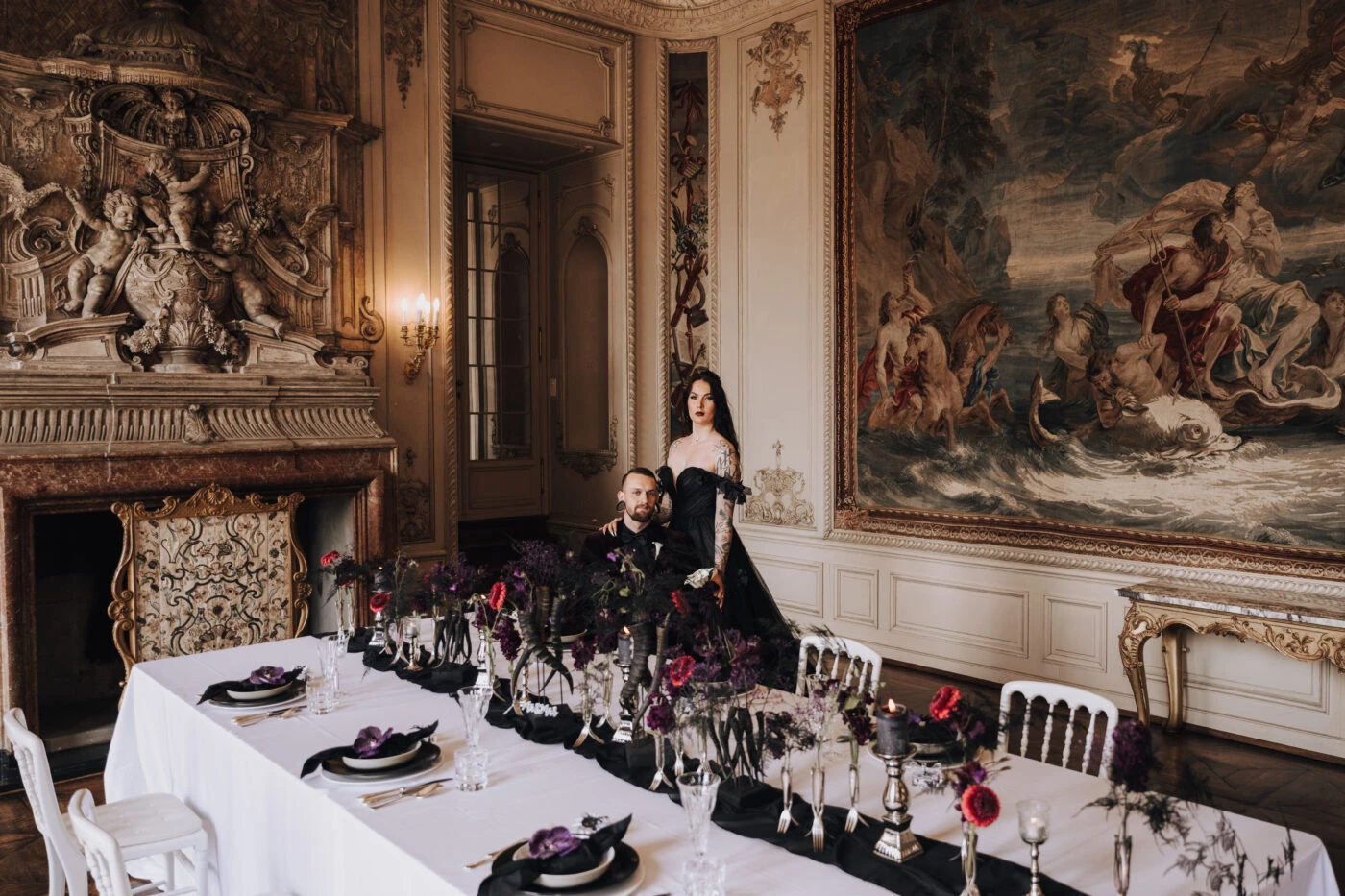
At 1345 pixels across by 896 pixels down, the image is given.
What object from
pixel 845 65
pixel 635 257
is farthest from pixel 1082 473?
pixel 635 257

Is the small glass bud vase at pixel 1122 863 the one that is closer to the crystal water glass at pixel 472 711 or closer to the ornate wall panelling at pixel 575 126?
the crystal water glass at pixel 472 711

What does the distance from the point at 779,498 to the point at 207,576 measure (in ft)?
12.4

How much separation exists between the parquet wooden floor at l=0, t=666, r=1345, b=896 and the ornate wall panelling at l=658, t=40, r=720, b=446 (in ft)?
10.7

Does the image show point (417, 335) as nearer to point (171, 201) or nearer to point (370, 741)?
point (171, 201)

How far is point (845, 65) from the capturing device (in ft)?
22.0

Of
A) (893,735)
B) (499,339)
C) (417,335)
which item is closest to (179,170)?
(417,335)

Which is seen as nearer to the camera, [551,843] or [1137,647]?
[551,843]

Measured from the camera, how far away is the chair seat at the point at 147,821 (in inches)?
106

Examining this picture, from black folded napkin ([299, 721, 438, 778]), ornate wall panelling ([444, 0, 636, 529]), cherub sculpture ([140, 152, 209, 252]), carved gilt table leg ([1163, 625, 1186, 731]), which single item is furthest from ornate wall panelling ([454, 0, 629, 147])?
black folded napkin ([299, 721, 438, 778])

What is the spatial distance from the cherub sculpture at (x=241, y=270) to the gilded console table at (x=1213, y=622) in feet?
15.9

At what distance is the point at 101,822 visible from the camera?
9.22ft

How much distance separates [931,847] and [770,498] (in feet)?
→ 17.5

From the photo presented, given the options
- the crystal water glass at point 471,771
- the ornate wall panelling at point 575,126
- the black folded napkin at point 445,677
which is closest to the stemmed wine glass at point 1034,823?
the crystal water glass at point 471,771

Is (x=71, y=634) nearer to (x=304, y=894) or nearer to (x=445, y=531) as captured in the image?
(x=445, y=531)
